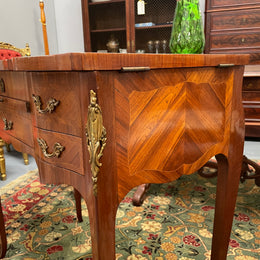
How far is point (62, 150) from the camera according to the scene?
0.58 metres

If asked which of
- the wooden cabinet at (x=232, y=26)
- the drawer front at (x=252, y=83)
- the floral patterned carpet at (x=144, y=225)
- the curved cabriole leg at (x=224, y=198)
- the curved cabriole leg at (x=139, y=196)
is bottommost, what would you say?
the floral patterned carpet at (x=144, y=225)

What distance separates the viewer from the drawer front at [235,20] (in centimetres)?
281

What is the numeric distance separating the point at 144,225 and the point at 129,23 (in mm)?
2702

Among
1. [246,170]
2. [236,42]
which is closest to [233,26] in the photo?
[236,42]

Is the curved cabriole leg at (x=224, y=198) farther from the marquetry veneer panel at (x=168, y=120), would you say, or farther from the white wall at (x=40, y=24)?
the white wall at (x=40, y=24)

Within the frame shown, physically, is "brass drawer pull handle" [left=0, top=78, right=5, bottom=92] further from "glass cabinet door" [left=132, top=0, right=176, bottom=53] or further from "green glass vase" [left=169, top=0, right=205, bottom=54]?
"glass cabinet door" [left=132, top=0, right=176, bottom=53]

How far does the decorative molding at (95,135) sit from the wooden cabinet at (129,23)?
2998 millimetres

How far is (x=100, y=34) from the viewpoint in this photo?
11.4 feet

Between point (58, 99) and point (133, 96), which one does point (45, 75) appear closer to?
point (58, 99)

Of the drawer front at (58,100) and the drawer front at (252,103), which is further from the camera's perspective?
the drawer front at (252,103)

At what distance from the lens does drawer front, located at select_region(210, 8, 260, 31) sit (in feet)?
9.23

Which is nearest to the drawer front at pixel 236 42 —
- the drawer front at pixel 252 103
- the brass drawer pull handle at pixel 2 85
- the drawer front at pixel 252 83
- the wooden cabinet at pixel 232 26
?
the wooden cabinet at pixel 232 26

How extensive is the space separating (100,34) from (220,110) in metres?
3.09

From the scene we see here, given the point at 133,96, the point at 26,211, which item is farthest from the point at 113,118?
the point at 26,211
